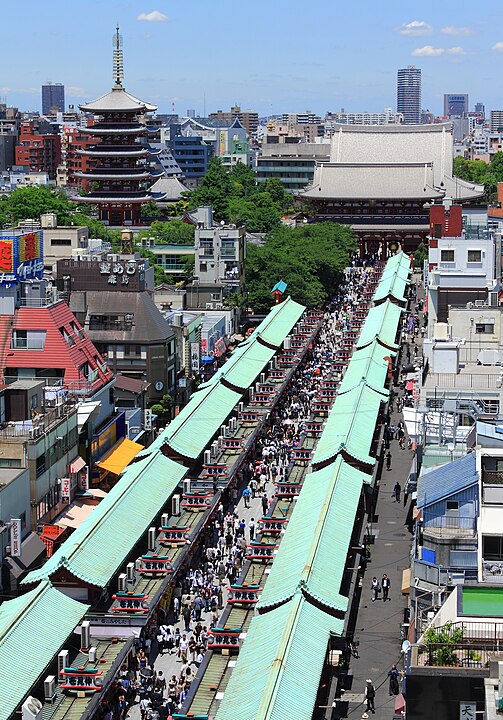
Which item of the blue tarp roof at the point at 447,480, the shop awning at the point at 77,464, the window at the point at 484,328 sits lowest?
the shop awning at the point at 77,464

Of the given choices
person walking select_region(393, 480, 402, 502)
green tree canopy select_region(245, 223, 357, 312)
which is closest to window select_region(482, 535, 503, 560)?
person walking select_region(393, 480, 402, 502)

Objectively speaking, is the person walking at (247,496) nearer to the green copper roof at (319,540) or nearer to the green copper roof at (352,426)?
the green copper roof at (352,426)

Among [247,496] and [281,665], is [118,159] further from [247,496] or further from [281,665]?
[281,665]

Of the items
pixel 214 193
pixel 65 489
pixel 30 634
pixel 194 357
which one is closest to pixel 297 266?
pixel 194 357

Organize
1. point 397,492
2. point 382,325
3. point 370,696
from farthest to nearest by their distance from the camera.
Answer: point 382,325 < point 397,492 < point 370,696

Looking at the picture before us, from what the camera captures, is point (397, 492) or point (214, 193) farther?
point (214, 193)

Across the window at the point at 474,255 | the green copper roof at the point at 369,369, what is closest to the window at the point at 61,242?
the green copper roof at the point at 369,369

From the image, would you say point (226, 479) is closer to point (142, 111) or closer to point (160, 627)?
point (160, 627)
